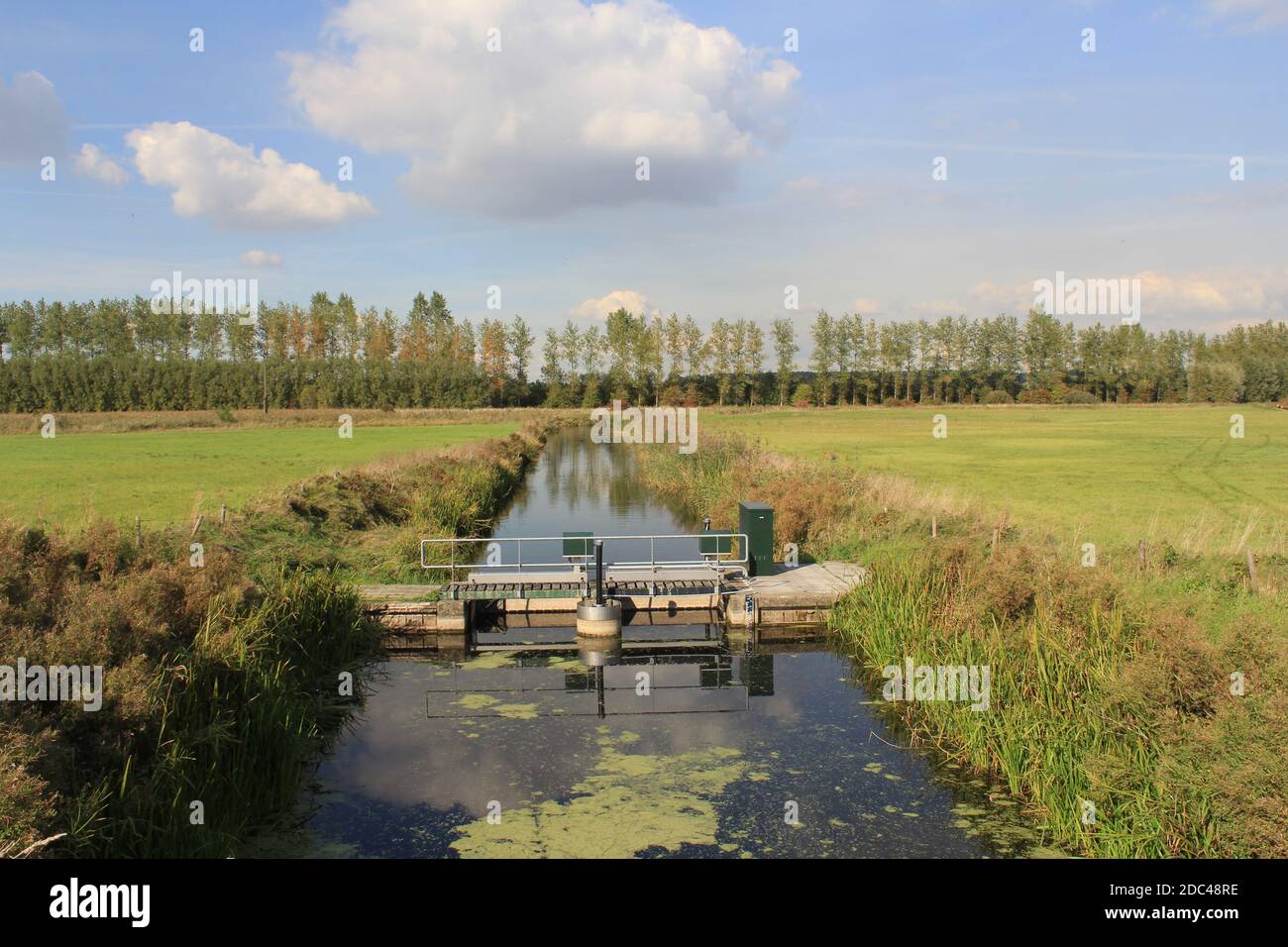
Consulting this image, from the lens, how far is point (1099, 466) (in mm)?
44938

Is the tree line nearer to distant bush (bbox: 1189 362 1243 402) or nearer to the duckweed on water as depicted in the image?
distant bush (bbox: 1189 362 1243 402)

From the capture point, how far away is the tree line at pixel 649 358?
4375 inches

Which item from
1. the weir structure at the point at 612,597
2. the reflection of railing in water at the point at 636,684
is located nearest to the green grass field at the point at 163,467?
the weir structure at the point at 612,597

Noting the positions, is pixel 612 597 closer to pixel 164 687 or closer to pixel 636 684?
pixel 636 684

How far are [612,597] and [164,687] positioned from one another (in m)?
10.1

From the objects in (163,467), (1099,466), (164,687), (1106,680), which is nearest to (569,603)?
(164,687)

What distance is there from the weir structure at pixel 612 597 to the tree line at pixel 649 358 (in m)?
91.8

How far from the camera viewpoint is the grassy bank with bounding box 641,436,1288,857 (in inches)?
306

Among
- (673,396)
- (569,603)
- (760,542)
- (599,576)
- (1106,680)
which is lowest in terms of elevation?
(569,603)

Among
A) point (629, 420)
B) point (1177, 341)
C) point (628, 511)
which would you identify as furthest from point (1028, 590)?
point (1177, 341)

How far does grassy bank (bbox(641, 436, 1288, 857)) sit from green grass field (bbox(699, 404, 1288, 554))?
5.98m

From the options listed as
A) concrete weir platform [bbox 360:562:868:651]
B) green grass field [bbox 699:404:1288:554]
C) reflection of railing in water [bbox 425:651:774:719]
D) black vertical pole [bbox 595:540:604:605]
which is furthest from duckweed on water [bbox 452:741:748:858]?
green grass field [bbox 699:404:1288:554]

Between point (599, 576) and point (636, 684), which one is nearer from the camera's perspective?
point (636, 684)

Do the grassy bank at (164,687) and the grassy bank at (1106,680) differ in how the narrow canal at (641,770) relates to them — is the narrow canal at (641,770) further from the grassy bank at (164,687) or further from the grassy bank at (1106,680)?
the grassy bank at (164,687)
